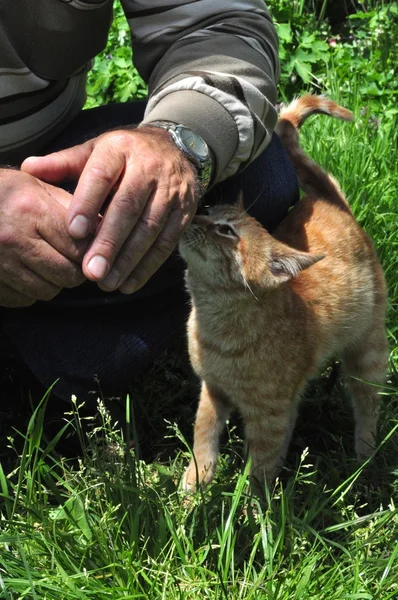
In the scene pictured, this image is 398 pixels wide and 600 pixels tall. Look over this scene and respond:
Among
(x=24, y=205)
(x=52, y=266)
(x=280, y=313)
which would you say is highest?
(x=24, y=205)

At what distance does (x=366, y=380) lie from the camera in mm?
2686

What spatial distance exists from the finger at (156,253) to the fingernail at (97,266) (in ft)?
0.42

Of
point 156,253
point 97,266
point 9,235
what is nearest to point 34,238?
point 9,235

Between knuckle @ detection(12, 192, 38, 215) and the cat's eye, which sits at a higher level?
knuckle @ detection(12, 192, 38, 215)

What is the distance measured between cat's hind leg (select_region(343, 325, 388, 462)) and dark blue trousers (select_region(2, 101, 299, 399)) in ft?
1.86

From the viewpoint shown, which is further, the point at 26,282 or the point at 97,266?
the point at 26,282

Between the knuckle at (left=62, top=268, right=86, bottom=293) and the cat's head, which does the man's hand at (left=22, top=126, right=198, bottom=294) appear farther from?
the cat's head

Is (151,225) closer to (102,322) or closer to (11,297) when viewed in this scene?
(11,297)

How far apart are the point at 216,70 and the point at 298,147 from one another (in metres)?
0.71

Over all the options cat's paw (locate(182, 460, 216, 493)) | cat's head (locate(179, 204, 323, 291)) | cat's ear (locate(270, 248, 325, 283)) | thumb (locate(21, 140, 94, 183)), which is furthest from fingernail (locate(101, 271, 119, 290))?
cat's paw (locate(182, 460, 216, 493))

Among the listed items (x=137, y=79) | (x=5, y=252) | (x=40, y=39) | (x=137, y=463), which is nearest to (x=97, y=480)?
(x=137, y=463)

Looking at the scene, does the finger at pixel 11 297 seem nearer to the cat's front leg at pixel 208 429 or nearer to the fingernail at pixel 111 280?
the fingernail at pixel 111 280

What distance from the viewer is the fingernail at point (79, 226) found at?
1682 millimetres

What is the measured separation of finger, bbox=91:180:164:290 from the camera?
5.55 ft
